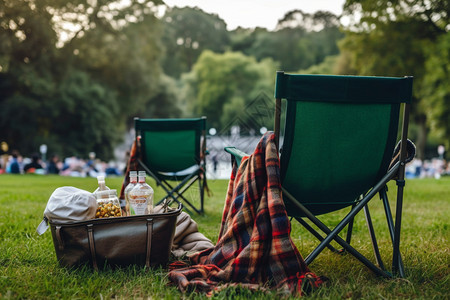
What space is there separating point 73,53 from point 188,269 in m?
25.0

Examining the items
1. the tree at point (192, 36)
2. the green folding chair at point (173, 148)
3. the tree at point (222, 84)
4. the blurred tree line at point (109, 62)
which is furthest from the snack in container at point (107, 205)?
the tree at point (192, 36)

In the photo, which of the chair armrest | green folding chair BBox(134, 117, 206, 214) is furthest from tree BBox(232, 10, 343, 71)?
the chair armrest

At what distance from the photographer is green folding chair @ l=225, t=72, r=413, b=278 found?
2340 mm

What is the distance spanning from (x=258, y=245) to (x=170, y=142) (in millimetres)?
2789

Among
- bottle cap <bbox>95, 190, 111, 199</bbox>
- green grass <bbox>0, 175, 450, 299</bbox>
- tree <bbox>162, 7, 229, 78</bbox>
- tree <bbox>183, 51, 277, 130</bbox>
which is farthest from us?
tree <bbox>162, 7, 229, 78</bbox>

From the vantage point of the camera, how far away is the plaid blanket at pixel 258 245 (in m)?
2.28

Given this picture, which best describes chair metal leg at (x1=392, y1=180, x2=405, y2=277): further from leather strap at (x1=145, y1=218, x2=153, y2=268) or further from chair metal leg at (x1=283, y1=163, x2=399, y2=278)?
leather strap at (x1=145, y1=218, x2=153, y2=268)

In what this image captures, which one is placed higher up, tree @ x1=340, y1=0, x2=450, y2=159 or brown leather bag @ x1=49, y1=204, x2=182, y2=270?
tree @ x1=340, y1=0, x2=450, y2=159

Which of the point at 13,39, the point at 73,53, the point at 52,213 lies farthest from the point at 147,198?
the point at 73,53

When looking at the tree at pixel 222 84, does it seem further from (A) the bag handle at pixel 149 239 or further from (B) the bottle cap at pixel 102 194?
(A) the bag handle at pixel 149 239

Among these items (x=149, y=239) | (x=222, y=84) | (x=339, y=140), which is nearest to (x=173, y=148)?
(x=149, y=239)

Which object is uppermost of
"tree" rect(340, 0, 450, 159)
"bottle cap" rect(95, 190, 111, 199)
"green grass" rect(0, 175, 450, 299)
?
"tree" rect(340, 0, 450, 159)

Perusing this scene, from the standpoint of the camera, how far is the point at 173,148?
4.93 meters

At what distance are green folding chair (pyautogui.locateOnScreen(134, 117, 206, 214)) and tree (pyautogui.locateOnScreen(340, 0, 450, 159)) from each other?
31.3ft
